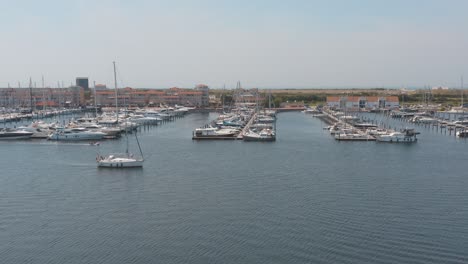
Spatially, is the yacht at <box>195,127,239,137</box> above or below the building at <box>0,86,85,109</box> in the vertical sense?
below

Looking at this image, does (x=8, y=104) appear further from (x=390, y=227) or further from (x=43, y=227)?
(x=390, y=227)

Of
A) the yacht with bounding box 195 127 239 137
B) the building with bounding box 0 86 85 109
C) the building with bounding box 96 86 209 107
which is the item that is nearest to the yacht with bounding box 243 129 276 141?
the yacht with bounding box 195 127 239 137

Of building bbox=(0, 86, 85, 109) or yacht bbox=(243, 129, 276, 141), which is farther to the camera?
building bbox=(0, 86, 85, 109)

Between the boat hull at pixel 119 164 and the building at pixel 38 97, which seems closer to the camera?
the boat hull at pixel 119 164

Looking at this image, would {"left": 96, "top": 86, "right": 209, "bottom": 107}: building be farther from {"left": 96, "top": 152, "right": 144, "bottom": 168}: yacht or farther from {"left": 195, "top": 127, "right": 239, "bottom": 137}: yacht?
{"left": 96, "top": 152, "right": 144, "bottom": 168}: yacht

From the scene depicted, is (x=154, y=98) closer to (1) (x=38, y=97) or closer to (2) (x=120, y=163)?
(1) (x=38, y=97)

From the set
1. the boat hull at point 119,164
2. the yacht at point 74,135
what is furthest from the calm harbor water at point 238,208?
the yacht at point 74,135

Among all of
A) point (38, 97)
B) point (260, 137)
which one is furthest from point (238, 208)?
point (38, 97)

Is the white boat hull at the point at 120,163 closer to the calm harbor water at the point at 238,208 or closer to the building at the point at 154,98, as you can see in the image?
the calm harbor water at the point at 238,208

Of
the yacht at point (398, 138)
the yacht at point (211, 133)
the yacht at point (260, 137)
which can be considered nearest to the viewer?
the yacht at point (398, 138)
